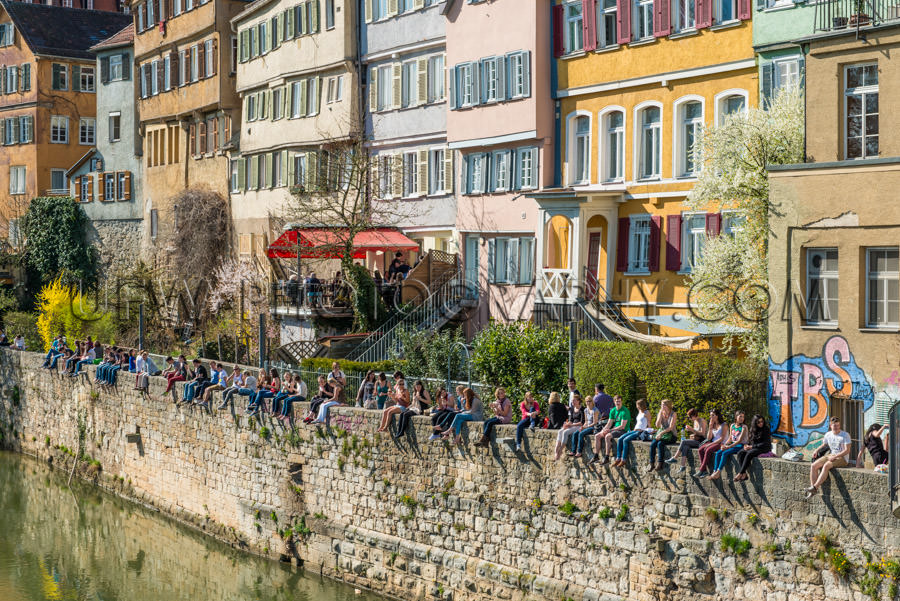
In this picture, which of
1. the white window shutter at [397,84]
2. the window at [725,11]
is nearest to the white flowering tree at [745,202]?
the window at [725,11]

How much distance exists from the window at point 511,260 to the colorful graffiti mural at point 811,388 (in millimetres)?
12135

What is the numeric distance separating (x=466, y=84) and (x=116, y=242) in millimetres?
28348

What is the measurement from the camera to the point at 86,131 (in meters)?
66.8

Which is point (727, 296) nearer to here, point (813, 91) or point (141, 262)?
point (813, 91)

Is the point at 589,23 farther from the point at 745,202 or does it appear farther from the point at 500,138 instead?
the point at 745,202

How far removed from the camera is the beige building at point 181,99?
49.7 metres

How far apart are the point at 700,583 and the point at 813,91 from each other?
27.2ft

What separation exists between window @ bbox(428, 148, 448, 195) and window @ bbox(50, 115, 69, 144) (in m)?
33.5

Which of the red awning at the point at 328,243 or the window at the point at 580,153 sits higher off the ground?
the window at the point at 580,153

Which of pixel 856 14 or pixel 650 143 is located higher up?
pixel 856 14

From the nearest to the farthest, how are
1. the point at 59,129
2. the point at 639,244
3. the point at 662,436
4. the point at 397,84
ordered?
the point at 662,436, the point at 639,244, the point at 397,84, the point at 59,129

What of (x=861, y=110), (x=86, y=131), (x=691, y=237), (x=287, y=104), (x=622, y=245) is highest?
(x=86, y=131)

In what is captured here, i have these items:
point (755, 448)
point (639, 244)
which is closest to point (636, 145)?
point (639, 244)

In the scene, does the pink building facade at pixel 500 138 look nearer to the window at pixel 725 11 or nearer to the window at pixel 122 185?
the window at pixel 725 11
